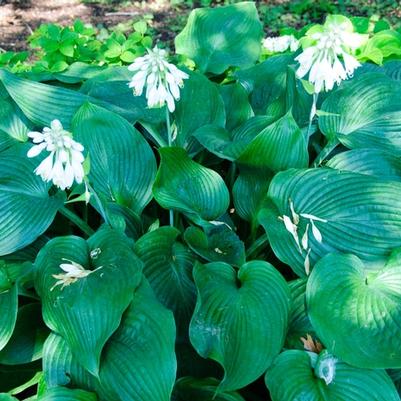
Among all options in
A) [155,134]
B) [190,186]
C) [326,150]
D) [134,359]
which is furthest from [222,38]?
[134,359]

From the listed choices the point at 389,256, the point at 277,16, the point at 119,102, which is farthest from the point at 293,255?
the point at 277,16

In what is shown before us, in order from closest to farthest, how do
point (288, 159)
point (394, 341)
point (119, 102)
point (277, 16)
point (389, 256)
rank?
point (394, 341)
point (389, 256)
point (288, 159)
point (119, 102)
point (277, 16)

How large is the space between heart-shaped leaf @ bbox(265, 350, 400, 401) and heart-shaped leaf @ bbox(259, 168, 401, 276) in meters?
0.27

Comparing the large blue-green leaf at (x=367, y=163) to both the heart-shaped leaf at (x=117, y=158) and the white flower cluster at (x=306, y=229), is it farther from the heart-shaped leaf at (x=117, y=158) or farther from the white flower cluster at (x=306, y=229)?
the heart-shaped leaf at (x=117, y=158)

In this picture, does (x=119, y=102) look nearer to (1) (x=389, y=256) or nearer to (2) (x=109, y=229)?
(2) (x=109, y=229)

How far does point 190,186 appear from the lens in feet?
6.47

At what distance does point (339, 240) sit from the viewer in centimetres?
176

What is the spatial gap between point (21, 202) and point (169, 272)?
21.2 inches

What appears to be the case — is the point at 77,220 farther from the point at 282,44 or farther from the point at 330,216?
the point at 282,44

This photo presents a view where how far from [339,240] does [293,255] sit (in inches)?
5.8

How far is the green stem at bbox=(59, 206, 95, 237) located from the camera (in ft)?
6.56

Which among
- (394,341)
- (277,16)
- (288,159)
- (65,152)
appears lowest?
(277,16)

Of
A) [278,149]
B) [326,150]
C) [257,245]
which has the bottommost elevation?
[257,245]

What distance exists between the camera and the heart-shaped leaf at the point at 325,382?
60.4 inches
